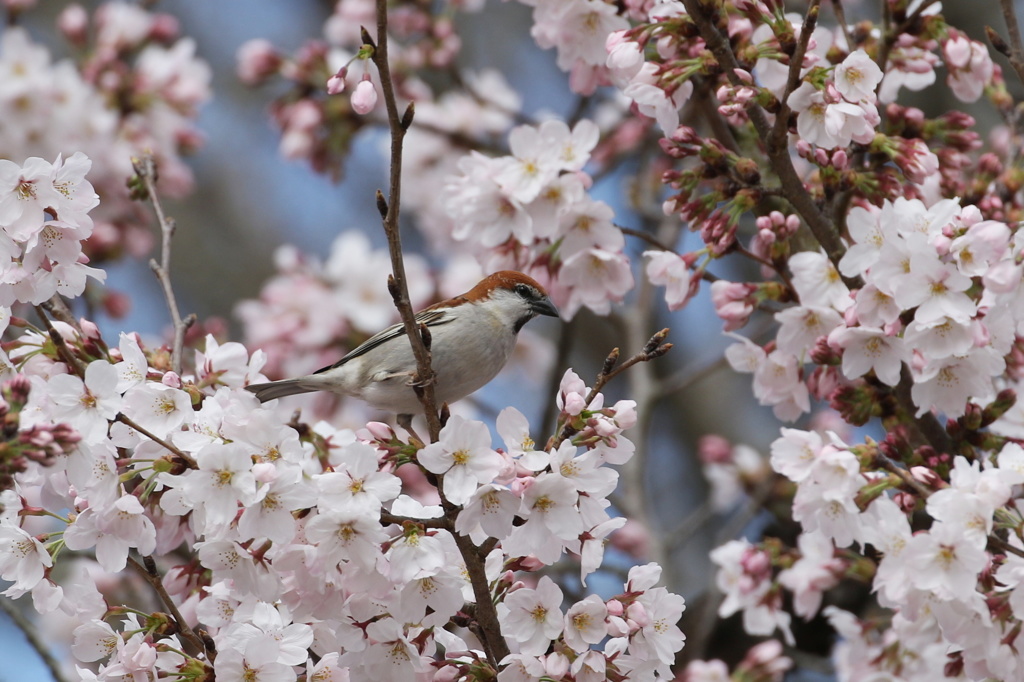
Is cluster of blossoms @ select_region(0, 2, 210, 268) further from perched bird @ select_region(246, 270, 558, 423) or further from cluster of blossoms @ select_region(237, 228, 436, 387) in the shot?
perched bird @ select_region(246, 270, 558, 423)

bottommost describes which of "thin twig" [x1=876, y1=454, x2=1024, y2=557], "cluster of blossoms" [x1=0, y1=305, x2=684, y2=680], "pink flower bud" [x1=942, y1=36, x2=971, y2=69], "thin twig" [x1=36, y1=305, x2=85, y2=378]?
"thin twig" [x1=876, y1=454, x2=1024, y2=557]

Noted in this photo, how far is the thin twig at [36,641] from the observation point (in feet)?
11.4

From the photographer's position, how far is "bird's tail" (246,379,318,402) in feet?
11.6

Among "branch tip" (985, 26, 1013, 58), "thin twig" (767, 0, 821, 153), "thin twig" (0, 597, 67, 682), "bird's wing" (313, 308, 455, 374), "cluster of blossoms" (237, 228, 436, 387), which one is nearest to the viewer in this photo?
"thin twig" (767, 0, 821, 153)

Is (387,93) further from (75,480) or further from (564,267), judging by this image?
(564,267)

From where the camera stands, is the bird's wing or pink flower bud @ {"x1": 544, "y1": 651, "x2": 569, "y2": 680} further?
the bird's wing

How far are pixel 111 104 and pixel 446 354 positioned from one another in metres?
3.36

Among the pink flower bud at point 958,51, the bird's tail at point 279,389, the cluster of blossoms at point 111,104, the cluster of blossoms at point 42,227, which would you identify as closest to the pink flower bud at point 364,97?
the cluster of blossoms at point 42,227

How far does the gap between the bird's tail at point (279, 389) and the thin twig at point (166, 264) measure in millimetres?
404

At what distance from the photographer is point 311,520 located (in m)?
2.29

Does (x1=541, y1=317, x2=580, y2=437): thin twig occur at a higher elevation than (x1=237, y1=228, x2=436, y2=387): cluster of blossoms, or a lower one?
lower

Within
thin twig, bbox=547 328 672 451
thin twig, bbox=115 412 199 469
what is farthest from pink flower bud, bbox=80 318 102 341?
thin twig, bbox=547 328 672 451

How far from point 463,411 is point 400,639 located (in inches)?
153

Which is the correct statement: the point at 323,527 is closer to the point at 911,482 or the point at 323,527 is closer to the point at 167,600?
the point at 167,600
